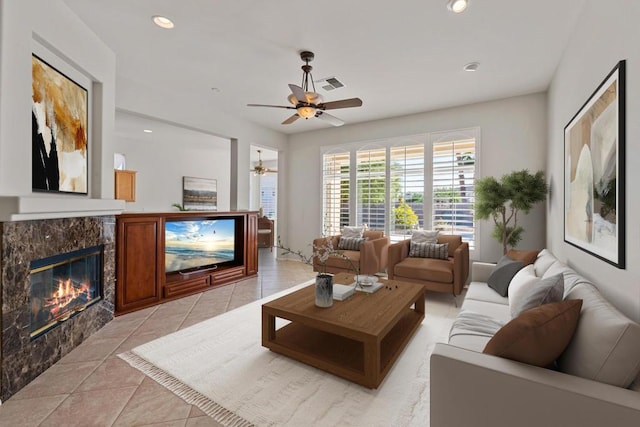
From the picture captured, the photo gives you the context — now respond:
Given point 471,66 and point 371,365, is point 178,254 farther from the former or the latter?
point 471,66

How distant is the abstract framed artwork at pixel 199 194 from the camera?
290 inches

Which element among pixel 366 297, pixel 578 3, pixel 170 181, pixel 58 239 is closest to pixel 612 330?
pixel 366 297

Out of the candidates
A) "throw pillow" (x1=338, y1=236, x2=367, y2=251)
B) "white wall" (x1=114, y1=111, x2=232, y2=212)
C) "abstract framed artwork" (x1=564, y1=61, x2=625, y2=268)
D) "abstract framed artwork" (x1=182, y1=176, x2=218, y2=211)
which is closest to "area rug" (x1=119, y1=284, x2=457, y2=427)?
"abstract framed artwork" (x1=564, y1=61, x2=625, y2=268)

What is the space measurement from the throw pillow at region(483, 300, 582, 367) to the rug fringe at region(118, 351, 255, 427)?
145cm

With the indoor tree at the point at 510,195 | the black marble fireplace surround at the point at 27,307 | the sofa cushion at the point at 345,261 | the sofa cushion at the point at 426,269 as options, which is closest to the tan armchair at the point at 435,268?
the sofa cushion at the point at 426,269

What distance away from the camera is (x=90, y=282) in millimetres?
2869

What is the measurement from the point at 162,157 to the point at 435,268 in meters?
6.51

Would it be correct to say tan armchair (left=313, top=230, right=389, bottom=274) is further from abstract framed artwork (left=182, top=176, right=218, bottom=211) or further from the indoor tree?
abstract framed artwork (left=182, top=176, right=218, bottom=211)

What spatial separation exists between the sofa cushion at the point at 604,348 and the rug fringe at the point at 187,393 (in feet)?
5.54

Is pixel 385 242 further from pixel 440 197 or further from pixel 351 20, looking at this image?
pixel 351 20

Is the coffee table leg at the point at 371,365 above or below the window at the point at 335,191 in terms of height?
below

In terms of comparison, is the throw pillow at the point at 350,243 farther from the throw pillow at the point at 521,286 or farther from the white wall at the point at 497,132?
the throw pillow at the point at 521,286

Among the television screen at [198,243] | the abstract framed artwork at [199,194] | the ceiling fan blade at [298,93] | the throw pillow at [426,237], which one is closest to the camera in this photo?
the ceiling fan blade at [298,93]

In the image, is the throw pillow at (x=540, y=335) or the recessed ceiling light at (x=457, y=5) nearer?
the throw pillow at (x=540, y=335)
